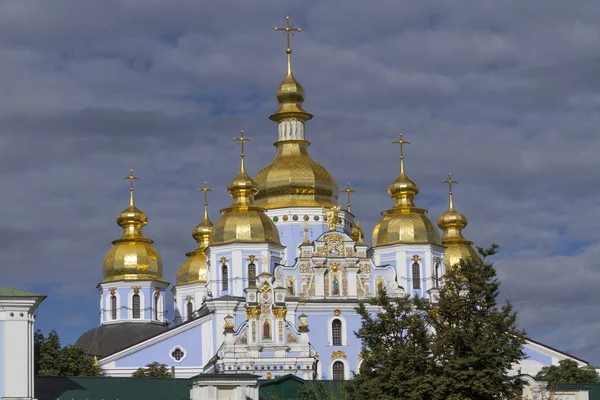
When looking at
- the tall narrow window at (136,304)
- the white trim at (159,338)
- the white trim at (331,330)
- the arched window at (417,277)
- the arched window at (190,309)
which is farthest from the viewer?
the arched window at (190,309)

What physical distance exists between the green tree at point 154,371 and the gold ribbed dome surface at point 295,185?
11435mm

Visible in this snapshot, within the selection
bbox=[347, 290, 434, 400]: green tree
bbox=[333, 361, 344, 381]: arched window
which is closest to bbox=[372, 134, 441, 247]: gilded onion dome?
bbox=[333, 361, 344, 381]: arched window

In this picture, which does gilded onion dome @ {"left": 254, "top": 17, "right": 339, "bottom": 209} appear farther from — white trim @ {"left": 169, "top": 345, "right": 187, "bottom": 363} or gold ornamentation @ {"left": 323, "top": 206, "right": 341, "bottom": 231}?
white trim @ {"left": 169, "top": 345, "right": 187, "bottom": 363}

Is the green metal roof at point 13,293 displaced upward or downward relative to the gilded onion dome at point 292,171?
downward

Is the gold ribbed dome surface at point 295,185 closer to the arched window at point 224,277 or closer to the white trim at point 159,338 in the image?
the arched window at point 224,277

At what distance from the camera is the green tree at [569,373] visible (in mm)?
66125

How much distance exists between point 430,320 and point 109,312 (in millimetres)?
44804

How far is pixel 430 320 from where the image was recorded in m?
40.1

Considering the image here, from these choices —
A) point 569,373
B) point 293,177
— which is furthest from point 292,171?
point 569,373

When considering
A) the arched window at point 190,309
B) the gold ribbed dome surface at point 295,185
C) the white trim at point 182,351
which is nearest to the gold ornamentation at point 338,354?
the white trim at point 182,351

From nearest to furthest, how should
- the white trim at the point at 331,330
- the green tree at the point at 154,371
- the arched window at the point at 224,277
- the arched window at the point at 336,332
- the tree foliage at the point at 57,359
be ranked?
the tree foliage at the point at 57,359 → the green tree at the point at 154,371 → the white trim at the point at 331,330 → the arched window at the point at 336,332 → the arched window at the point at 224,277

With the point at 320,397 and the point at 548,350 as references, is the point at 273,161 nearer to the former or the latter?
the point at 548,350

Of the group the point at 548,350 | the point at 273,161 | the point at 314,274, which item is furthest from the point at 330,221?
the point at 548,350

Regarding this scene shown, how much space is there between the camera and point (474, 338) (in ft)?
128
